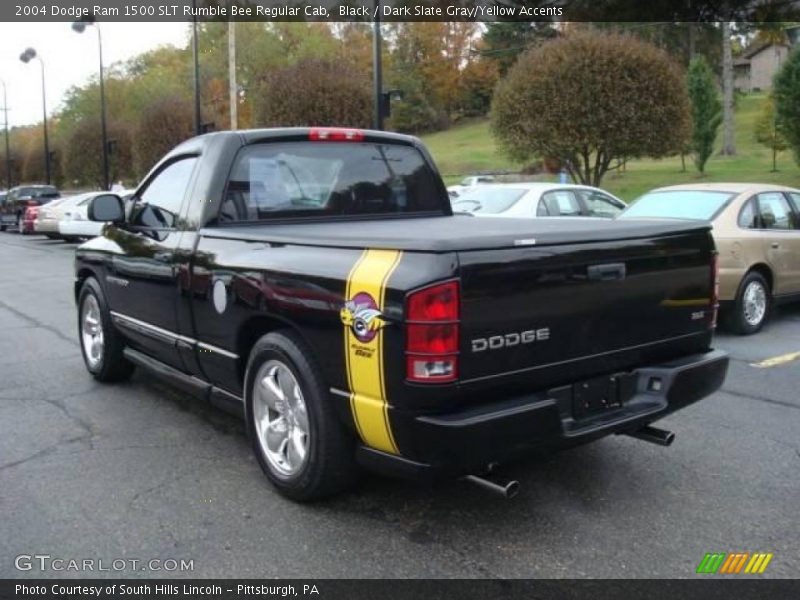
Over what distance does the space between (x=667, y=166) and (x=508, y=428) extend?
44639mm

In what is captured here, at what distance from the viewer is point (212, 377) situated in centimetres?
456

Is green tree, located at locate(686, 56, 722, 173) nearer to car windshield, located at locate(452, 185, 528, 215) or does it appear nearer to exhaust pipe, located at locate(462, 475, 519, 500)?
car windshield, located at locate(452, 185, 528, 215)

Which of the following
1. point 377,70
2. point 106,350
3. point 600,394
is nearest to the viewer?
point 600,394

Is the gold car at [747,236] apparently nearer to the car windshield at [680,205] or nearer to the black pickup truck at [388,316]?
the car windshield at [680,205]

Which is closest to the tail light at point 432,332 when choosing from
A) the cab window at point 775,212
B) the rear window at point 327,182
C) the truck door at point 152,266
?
the rear window at point 327,182

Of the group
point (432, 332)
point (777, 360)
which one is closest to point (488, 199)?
point (777, 360)

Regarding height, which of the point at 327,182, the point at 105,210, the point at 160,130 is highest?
the point at 160,130

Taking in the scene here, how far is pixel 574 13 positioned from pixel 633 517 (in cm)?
2811

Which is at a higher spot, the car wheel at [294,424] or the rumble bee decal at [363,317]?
the rumble bee decal at [363,317]

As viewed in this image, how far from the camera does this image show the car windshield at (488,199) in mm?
11758

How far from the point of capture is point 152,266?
5.01m

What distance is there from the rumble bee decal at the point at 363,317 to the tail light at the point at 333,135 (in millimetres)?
1955

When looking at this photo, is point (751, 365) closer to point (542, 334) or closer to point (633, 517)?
Result: point (633, 517)

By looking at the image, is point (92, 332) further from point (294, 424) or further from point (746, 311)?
point (746, 311)
